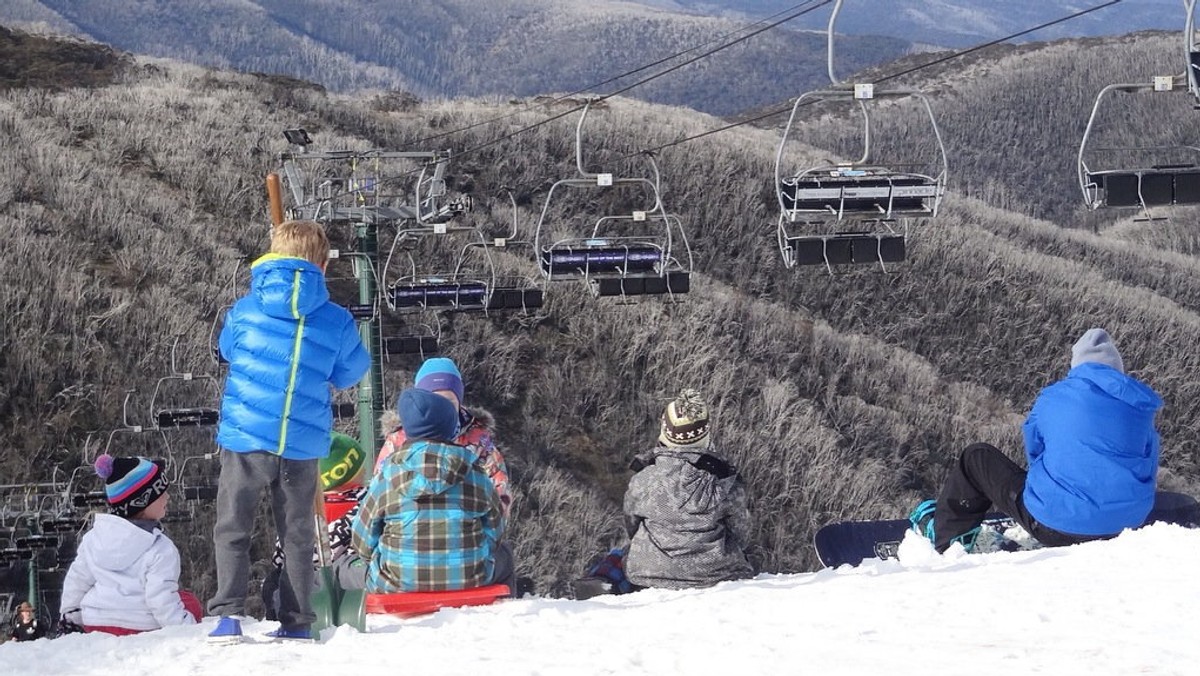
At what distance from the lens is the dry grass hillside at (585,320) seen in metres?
23.8

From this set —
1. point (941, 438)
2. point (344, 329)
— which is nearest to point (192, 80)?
point (941, 438)

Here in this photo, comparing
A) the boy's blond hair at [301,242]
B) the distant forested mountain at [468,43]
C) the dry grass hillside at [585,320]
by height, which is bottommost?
the dry grass hillside at [585,320]

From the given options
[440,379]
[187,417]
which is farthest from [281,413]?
[187,417]

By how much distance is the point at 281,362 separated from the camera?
5.50 meters

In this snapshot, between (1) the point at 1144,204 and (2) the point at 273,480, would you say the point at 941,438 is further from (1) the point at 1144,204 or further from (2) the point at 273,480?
(2) the point at 273,480

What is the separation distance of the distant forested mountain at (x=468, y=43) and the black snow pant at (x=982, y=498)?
126795mm

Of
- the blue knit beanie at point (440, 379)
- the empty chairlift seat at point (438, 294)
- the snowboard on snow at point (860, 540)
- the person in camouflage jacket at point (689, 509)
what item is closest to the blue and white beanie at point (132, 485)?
the blue knit beanie at point (440, 379)

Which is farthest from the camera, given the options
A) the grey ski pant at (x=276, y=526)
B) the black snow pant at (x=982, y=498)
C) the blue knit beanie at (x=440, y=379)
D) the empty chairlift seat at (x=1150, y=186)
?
the empty chairlift seat at (x=1150, y=186)

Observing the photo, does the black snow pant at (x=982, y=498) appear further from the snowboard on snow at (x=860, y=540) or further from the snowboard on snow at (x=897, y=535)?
the snowboard on snow at (x=860, y=540)

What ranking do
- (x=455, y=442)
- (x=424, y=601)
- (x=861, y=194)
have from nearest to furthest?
(x=424, y=601), (x=455, y=442), (x=861, y=194)

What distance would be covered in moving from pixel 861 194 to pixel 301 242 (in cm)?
507

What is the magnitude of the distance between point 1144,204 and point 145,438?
1663cm

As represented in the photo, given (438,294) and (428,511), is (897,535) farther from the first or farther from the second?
(438,294)

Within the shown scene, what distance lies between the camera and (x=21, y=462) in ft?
71.1
